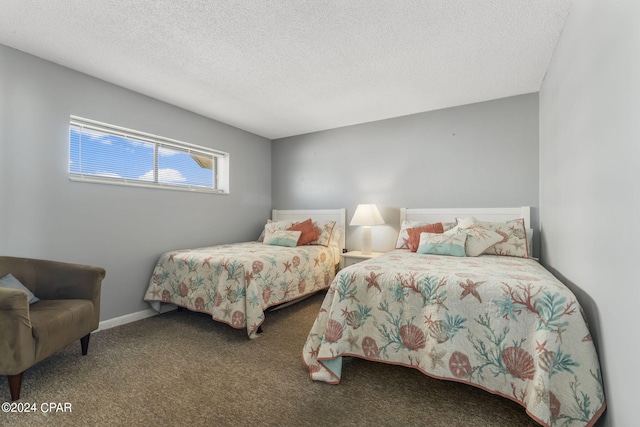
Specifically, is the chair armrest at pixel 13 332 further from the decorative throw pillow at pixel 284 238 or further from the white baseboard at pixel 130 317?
the decorative throw pillow at pixel 284 238

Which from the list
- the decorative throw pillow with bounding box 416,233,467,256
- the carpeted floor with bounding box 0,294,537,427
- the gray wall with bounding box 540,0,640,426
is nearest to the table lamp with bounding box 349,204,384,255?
the decorative throw pillow with bounding box 416,233,467,256

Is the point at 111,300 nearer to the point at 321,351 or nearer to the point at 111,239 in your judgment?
the point at 111,239

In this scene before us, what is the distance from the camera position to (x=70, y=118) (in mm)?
2510

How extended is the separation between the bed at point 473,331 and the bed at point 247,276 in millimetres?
808

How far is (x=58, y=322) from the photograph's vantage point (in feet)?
5.80

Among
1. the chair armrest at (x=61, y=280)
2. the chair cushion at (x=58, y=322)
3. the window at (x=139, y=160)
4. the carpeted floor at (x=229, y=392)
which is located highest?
the window at (x=139, y=160)

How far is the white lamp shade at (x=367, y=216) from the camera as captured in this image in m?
3.52

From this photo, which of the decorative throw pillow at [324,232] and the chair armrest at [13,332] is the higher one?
the decorative throw pillow at [324,232]

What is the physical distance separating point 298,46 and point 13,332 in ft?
8.32

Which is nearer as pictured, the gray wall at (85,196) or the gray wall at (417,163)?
the gray wall at (85,196)

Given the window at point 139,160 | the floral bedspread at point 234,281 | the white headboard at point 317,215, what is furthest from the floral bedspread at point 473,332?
the window at point 139,160

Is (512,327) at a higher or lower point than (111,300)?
higher

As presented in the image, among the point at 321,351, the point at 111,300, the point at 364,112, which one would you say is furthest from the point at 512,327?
the point at 111,300

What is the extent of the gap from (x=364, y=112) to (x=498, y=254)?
2.21 meters
